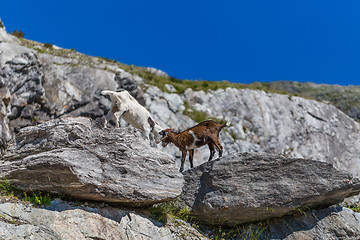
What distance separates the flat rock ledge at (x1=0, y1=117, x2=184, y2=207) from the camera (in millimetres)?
6086

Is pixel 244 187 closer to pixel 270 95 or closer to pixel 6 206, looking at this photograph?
pixel 6 206

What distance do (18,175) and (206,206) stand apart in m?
4.83

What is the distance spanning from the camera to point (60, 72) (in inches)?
629

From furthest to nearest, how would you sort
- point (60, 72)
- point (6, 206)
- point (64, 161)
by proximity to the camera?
point (60, 72)
point (64, 161)
point (6, 206)

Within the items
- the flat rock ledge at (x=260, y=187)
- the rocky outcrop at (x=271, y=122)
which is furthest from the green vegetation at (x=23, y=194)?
the rocky outcrop at (x=271, y=122)

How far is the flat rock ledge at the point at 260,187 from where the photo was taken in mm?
7660

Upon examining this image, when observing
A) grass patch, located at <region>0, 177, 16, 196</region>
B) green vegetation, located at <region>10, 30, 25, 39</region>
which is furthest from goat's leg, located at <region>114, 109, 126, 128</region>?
green vegetation, located at <region>10, 30, 25, 39</region>

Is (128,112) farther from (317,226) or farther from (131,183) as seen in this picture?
(317,226)

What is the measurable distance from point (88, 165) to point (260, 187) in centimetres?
479

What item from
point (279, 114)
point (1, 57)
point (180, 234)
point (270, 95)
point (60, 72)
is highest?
point (270, 95)

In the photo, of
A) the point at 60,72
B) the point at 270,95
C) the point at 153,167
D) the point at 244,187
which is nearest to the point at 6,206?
the point at 153,167

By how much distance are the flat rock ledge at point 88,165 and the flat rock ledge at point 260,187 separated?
4.07 ft

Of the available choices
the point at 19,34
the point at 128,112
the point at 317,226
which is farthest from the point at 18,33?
the point at 317,226

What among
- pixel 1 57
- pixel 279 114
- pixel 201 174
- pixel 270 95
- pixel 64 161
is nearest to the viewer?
pixel 64 161
